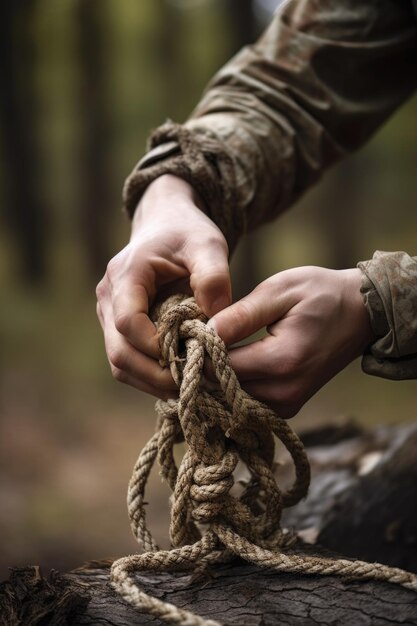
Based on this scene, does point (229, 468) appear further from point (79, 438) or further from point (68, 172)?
point (68, 172)

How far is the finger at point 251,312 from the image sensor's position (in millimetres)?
992

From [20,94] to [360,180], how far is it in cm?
402

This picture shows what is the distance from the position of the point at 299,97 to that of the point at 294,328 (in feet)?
2.44

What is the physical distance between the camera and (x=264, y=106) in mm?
1537

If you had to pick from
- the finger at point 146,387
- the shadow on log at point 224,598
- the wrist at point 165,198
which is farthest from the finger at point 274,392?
the wrist at point 165,198

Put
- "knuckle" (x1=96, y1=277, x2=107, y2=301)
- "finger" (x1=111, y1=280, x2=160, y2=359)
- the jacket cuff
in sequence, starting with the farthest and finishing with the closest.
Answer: the jacket cuff, "knuckle" (x1=96, y1=277, x2=107, y2=301), "finger" (x1=111, y1=280, x2=160, y2=359)

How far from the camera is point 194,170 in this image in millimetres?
1354

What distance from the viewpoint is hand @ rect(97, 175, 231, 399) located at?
1.03 meters

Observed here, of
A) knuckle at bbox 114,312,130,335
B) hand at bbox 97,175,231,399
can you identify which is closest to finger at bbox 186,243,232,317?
hand at bbox 97,175,231,399

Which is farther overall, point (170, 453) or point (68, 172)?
point (68, 172)

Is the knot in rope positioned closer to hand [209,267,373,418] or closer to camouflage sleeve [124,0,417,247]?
hand [209,267,373,418]

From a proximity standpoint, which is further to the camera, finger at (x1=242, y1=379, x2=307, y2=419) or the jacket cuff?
the jacket cuff

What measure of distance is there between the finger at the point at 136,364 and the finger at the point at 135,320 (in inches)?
0.4

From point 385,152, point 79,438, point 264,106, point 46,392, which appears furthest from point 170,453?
point 385,152
